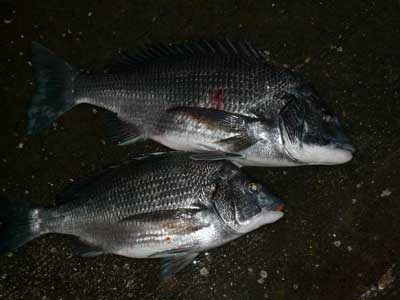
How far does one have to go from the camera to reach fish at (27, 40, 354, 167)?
8.85ft

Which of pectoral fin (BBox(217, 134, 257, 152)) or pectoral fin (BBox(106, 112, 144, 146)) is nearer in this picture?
pectoral fin (BBox(217, 134, 257, 152))

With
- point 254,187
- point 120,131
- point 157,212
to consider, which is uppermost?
point 254,187

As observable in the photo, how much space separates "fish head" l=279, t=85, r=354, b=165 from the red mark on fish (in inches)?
14.7

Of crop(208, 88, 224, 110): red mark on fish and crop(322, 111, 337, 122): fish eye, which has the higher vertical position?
crop(322, 111, 337, 122): fish eye

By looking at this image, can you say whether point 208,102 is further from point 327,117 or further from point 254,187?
point 327,117

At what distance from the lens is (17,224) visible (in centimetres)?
298

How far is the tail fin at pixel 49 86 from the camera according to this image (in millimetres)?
3049

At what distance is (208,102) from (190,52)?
0.43m

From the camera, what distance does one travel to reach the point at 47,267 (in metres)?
3.21

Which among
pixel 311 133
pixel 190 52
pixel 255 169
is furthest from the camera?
pixel 255 169

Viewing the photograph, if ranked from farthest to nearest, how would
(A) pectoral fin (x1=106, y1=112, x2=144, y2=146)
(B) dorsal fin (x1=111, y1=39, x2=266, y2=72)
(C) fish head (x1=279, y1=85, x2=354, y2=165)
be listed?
1. (A) pectoral fin (x1=106, y1=112, x2=144, y2=146)
2. (B) dorsal fin (x1=111, y1=39, x2=266, y2=72)
3. (C) fish head (x1=279, y1=85, x2=354, y2=165)

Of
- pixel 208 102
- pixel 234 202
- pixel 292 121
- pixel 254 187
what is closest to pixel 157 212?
pixel 234 202

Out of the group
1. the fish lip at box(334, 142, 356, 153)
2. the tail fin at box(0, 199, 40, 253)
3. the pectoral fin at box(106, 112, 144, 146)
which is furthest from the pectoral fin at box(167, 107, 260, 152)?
the tail fin at box(0, 199, 40, 253)

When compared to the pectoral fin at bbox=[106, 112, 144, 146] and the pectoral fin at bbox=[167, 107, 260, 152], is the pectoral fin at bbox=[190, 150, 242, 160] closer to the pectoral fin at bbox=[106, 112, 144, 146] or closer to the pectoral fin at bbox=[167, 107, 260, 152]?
the pectoral fin at bbox=[167, 107, 260, 152]
